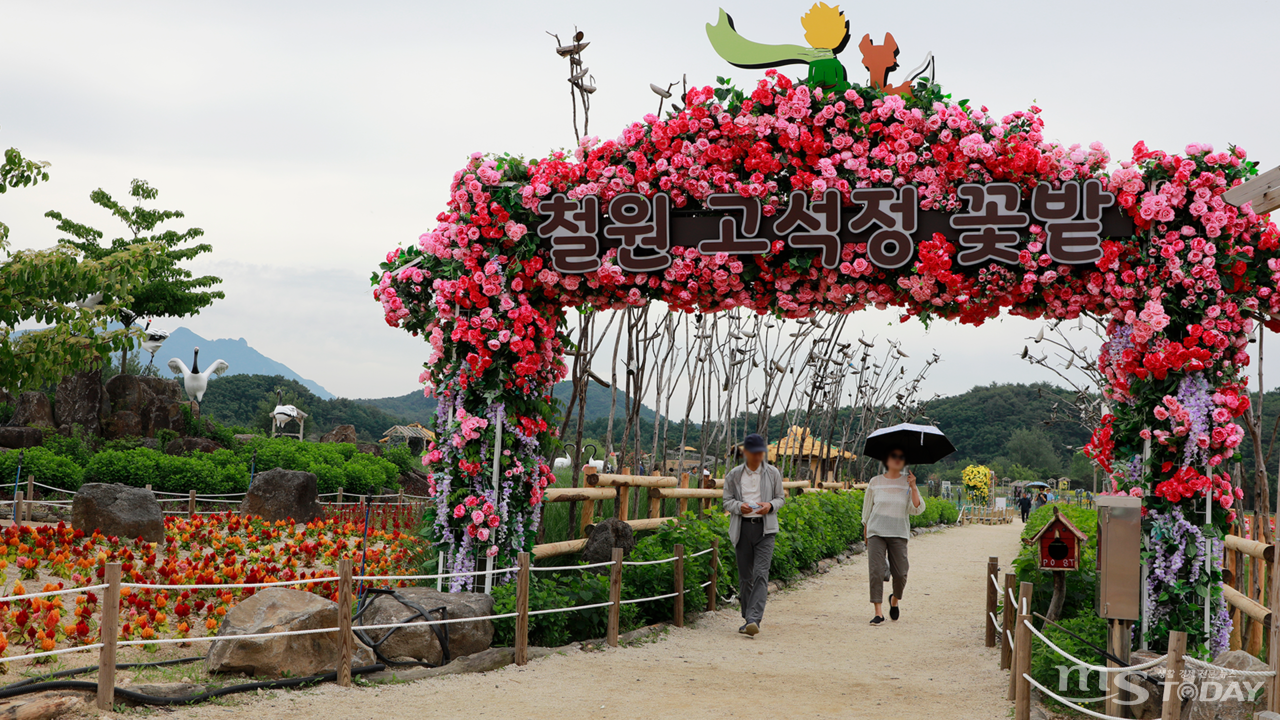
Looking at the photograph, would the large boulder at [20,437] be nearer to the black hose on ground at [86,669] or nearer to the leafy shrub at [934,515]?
the black hose on ground at [86,669]

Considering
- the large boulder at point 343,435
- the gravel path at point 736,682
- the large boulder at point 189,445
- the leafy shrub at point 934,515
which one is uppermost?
the large boulder at point 343,435

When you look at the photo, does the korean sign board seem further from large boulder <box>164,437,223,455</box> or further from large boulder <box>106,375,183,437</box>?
large boulder <box>106,375,183,437</box>

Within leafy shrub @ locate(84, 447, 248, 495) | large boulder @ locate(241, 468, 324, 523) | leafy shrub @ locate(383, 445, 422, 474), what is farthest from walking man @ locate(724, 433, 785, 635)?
leafy shrub @ locate(383, 445, 422, 474)

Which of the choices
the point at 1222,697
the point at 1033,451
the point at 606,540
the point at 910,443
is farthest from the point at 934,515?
the point at 1033,451

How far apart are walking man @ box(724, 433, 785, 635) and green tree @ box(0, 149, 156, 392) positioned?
5676 mm

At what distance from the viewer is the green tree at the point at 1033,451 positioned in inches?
1960

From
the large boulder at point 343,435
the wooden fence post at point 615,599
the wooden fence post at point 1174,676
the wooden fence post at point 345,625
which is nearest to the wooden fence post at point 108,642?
the wooden fence post at point 345,625

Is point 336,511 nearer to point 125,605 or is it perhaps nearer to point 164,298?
point 125,605

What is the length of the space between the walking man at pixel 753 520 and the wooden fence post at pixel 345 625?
3.28 meters

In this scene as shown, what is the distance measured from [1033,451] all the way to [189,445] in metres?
43.6

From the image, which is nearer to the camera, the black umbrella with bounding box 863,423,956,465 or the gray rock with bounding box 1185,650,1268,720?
the gray rock with bounding box 1185,650,1268,720

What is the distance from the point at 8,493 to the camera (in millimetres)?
12555

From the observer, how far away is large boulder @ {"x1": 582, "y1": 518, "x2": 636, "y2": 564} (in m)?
7.83

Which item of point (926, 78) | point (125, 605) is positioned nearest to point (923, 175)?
point (926, 78)
